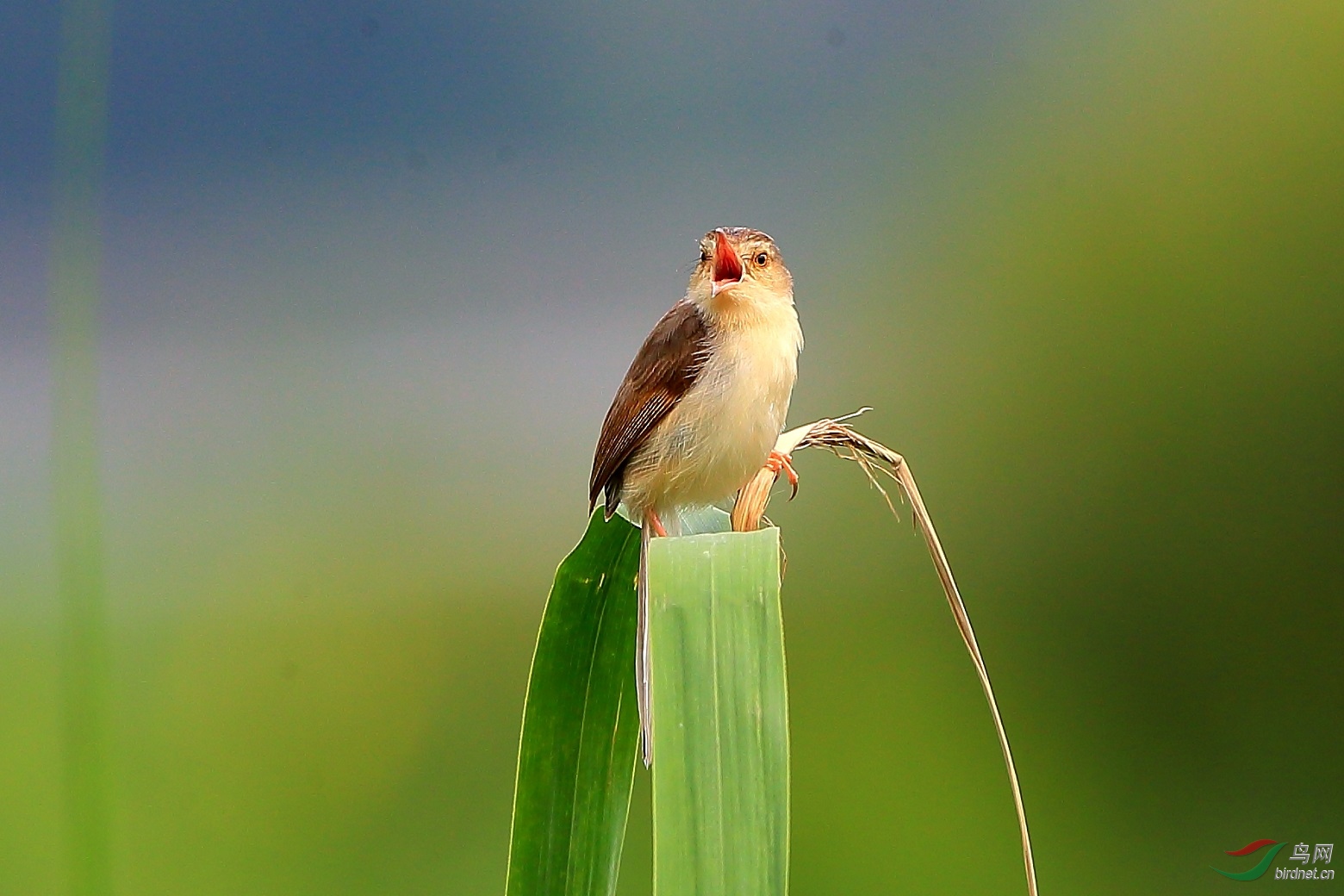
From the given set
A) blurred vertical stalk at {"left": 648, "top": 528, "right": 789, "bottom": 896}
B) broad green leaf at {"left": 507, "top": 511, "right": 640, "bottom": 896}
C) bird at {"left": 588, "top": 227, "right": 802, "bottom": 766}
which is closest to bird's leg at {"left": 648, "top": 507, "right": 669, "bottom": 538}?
bird at {"left": 588, "top": 227, "right": 802, "bottom": 766}

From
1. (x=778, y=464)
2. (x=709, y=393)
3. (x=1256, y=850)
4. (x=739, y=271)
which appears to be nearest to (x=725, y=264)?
(x=739, y=271)

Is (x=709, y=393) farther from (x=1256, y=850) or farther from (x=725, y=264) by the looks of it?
(x=1256, y=850)

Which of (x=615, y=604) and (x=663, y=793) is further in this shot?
(x=615, y=604)

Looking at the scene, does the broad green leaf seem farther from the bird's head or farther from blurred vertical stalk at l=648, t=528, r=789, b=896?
the bird's head

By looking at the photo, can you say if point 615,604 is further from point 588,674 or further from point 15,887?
point 15,887

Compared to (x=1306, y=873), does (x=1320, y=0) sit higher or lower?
higher

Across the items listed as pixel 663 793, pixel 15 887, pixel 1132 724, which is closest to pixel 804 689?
pixel 1132 724

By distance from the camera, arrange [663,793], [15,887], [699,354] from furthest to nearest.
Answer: [15,887] → [699,354] → [663,793]
